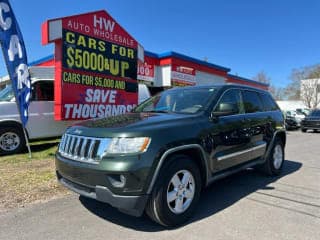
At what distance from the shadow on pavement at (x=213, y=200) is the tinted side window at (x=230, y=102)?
56.3 inches

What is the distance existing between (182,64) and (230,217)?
14844mm

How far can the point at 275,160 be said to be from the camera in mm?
6125

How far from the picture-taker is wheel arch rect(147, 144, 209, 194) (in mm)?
3330

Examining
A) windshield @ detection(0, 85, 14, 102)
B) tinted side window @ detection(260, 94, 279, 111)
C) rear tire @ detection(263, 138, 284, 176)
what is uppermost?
windshield @ detection(0, 85, 14, 102)

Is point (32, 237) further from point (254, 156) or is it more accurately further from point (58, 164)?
point (254, 156)

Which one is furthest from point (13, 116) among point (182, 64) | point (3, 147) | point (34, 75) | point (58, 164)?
point (182, 64)

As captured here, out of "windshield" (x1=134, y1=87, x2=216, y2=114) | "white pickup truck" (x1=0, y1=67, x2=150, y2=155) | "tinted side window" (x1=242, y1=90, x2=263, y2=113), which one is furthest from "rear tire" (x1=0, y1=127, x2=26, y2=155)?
"tinted side window" (x1=242, y1=90, x2=263, y2=113)

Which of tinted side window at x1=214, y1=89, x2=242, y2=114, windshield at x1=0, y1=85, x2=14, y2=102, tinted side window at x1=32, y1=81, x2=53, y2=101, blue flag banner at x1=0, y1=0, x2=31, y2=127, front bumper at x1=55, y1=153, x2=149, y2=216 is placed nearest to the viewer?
front bumper at x1=55, y1=153, x2=149, y2=216

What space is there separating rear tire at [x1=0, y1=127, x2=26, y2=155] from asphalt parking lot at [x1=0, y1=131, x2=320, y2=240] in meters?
4.59

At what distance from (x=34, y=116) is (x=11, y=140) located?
97 cm

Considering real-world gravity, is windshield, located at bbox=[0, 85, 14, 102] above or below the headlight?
above

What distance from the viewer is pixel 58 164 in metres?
3.95

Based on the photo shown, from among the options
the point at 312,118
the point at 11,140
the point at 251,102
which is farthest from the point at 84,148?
the point at 312,118

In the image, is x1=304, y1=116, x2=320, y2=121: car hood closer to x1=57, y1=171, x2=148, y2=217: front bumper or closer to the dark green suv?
the dark green suv
